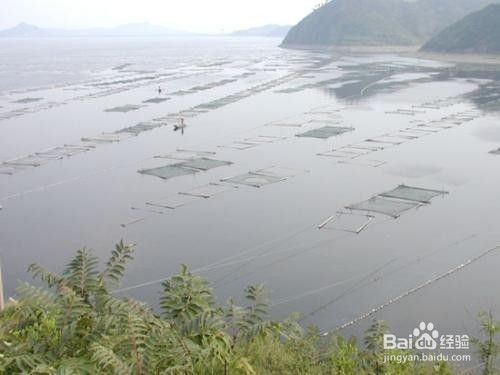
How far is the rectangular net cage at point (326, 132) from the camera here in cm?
1886

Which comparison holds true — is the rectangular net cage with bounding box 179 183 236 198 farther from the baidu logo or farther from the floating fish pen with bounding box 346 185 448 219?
the baidu logo

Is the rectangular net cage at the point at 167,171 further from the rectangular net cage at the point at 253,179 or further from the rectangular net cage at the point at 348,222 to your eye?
the rectangular net cage at the point at 348,222

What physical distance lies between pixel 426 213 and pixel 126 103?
742 inches

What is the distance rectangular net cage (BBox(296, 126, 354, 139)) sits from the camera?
18.9m

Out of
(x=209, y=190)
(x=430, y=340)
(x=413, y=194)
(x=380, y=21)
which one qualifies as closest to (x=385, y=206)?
(x=413, y=194)

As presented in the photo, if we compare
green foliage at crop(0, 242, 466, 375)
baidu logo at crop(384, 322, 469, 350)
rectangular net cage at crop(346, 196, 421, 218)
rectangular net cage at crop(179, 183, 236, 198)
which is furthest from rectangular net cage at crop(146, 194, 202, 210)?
green foliage at crop(0, 242, 466, 375)

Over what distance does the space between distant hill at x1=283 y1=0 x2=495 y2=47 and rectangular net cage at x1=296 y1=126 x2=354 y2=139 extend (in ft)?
179

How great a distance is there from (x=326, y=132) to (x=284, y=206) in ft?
26.0

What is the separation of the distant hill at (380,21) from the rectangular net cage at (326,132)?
2153 inches

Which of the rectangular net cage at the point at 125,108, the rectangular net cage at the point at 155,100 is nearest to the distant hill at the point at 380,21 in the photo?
the rectangular net cage at the point at 155,100

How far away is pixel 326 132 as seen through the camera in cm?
1934

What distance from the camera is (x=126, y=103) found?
2719 cm

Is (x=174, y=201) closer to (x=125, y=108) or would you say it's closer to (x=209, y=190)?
(x=209, y=190)

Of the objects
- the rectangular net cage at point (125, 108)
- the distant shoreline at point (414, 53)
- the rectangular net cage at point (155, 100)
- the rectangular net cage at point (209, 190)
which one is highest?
the rectangular net cage at point (209, 190)
